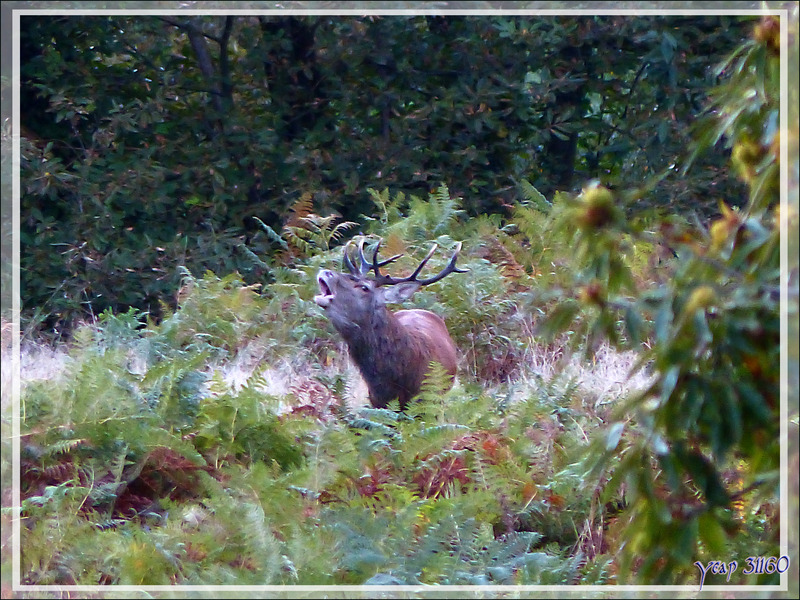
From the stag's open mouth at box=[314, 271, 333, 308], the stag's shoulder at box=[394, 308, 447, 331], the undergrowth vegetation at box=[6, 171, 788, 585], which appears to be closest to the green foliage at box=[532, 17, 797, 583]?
the undergrowth vegetation at box=[6, 171, 788, 585]

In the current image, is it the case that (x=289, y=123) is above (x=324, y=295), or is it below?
above

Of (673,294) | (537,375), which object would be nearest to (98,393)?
(537,375)

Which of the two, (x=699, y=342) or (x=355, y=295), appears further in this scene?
(x=355, y=295)

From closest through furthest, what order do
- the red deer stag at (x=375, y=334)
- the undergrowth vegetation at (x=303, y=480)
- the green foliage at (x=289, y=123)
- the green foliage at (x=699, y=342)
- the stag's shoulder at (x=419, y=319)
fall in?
1. the green foliage at (x=699, y=342)
2. the undergrowth vegetation at (x=303, y=480)
3. the red deer stag at (x=375, y=334)
4. the stag's shoulder at (x=419, y=319)
5. the green foliage at (x=289, y=123)

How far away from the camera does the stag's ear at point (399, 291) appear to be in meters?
7.19

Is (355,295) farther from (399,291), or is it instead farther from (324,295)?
(399,291)

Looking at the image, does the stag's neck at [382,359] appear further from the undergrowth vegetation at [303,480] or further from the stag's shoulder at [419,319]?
the stag's shoulder at [419,319]

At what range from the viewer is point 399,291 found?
7.28 m

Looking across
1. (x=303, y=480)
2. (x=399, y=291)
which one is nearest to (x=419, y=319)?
(x=399, y=291)

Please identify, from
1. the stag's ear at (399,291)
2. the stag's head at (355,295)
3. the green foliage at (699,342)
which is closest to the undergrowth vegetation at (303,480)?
the green foliage at (699,342)

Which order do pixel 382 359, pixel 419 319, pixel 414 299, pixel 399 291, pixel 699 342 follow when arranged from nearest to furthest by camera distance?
pixel 699 342, pixel 382 359, pixel 399 291, pixel 419 319, pixel 414 299

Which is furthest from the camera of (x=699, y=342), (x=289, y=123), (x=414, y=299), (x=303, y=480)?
(x=289, y=123)

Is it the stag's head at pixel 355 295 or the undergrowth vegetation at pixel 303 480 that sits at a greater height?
the stag's head at pixel 355 295

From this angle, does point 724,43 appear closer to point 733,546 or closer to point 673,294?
point 733,546
